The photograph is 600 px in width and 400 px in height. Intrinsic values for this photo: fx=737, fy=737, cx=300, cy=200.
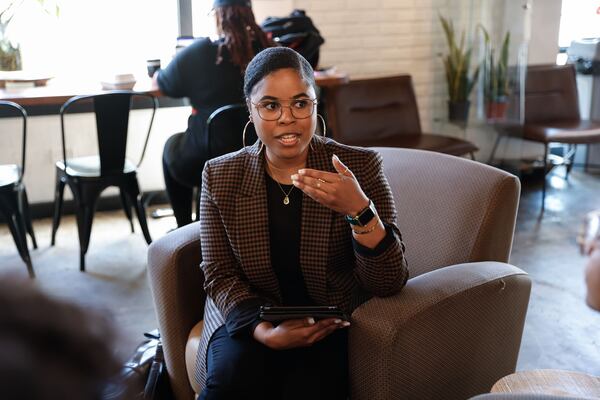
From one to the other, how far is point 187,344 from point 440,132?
10.3 feet

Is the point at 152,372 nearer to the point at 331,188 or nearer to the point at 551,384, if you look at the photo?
the point at 331,188

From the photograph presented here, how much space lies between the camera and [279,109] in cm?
191

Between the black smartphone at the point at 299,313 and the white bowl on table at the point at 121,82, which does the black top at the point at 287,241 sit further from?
the white bowl on table at the point at 121,82

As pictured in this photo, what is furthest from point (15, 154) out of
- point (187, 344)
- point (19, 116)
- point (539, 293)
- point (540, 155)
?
point (540, 155)

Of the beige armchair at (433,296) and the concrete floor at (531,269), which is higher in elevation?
the beige armchair at (433,296)

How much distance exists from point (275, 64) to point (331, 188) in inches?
16.3

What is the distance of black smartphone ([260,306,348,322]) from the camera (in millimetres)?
1742

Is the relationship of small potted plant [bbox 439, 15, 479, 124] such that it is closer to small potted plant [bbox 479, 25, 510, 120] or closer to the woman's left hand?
small potted plant [bbox 479, 25, 510, 120]

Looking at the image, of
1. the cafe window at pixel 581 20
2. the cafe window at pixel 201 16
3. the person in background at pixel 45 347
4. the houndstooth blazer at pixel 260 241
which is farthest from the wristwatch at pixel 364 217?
the cafe window at pixel 581 20

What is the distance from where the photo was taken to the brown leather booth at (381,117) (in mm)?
4223

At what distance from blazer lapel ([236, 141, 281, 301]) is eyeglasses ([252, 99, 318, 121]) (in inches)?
6.0

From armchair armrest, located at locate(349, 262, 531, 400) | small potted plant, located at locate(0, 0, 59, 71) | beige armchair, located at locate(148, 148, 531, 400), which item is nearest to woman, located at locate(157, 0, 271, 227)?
small potted plant, located at locate(0, 0, 59, 71)

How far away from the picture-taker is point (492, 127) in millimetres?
4617

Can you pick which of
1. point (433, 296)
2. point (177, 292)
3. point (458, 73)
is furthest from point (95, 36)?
point (433, 296)
